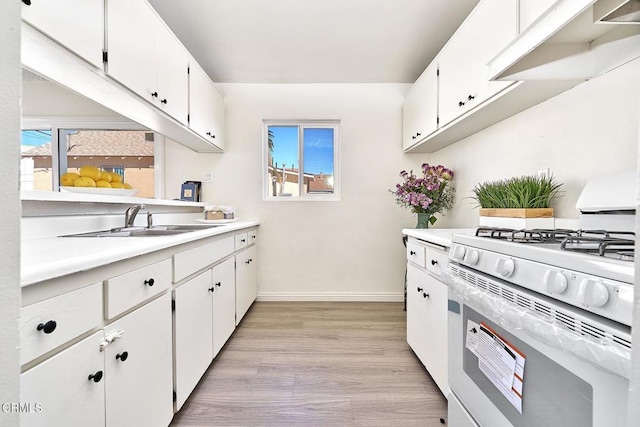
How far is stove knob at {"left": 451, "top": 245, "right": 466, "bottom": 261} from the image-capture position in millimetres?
1109

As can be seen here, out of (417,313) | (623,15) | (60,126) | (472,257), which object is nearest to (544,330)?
(472,257)

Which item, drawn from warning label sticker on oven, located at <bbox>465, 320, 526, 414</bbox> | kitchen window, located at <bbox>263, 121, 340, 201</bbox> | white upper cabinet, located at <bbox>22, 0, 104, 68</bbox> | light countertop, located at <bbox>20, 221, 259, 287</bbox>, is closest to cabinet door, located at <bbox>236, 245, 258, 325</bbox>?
kitchen window, located at <bbox>263, 121, 340, 201</bbox>

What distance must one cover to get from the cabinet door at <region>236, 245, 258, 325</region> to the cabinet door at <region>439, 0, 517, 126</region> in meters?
1.93

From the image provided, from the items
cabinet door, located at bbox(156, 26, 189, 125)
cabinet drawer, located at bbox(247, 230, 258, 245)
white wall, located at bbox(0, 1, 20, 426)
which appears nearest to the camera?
white wall, located at bbox(0, 1, 20, 426)

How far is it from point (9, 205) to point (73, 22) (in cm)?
130

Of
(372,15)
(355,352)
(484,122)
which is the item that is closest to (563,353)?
(355,352)

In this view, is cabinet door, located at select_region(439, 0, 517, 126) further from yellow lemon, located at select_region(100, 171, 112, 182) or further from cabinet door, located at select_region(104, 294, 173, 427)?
yellow lemon, located at select_region(100, 171, 112, 182)

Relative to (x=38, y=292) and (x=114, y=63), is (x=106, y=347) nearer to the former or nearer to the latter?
(x=38, y=292)

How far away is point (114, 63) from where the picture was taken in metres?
1.42

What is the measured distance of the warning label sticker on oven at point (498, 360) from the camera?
797mm

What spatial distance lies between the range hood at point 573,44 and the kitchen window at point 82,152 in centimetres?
194

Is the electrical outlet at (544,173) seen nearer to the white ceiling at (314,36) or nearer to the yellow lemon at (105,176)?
the white ceiling at (314,36)

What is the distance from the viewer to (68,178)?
1.62 metres

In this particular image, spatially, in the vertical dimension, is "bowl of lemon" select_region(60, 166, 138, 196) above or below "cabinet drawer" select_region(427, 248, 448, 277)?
above
